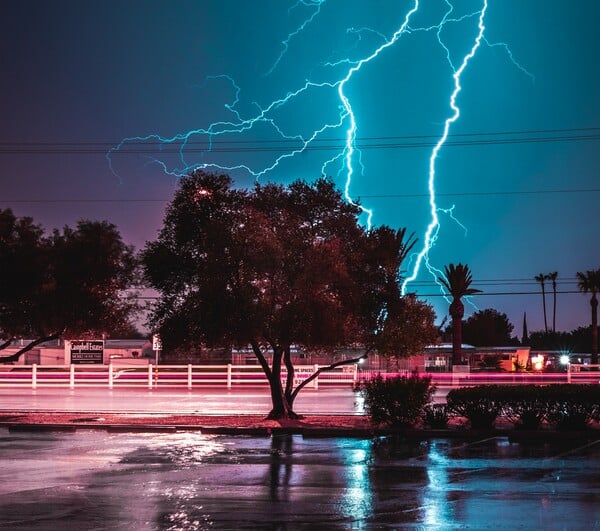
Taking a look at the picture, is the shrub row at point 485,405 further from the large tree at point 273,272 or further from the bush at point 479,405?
the large tree at point 273,272

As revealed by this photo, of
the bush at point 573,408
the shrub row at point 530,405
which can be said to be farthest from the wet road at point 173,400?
the bush at point 573,408

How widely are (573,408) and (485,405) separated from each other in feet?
6.43

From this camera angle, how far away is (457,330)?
2699 inches

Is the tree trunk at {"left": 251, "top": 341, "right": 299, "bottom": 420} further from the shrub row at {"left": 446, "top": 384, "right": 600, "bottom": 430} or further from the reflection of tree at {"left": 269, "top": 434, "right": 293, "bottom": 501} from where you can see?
the shrub row at {"left": 446, "top": 384, "right": 600, "bottom": 430}

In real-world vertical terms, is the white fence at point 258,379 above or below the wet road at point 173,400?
above

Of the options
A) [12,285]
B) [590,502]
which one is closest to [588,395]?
[590,502]

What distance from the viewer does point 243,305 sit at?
68.9ft

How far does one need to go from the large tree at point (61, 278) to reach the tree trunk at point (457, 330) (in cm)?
4363

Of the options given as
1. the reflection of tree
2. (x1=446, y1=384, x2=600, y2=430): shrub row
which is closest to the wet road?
(x1=446, y1=384, x2=600, y2=430): shrub row

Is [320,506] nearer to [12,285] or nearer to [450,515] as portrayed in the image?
[450,515]

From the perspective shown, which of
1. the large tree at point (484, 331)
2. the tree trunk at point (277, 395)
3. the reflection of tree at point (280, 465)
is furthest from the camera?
the large tree at point (484, 331)

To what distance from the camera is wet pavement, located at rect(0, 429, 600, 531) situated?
33.6ft

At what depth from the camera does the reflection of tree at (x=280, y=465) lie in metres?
12.4

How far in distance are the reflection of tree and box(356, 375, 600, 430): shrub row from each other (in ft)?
8.03
